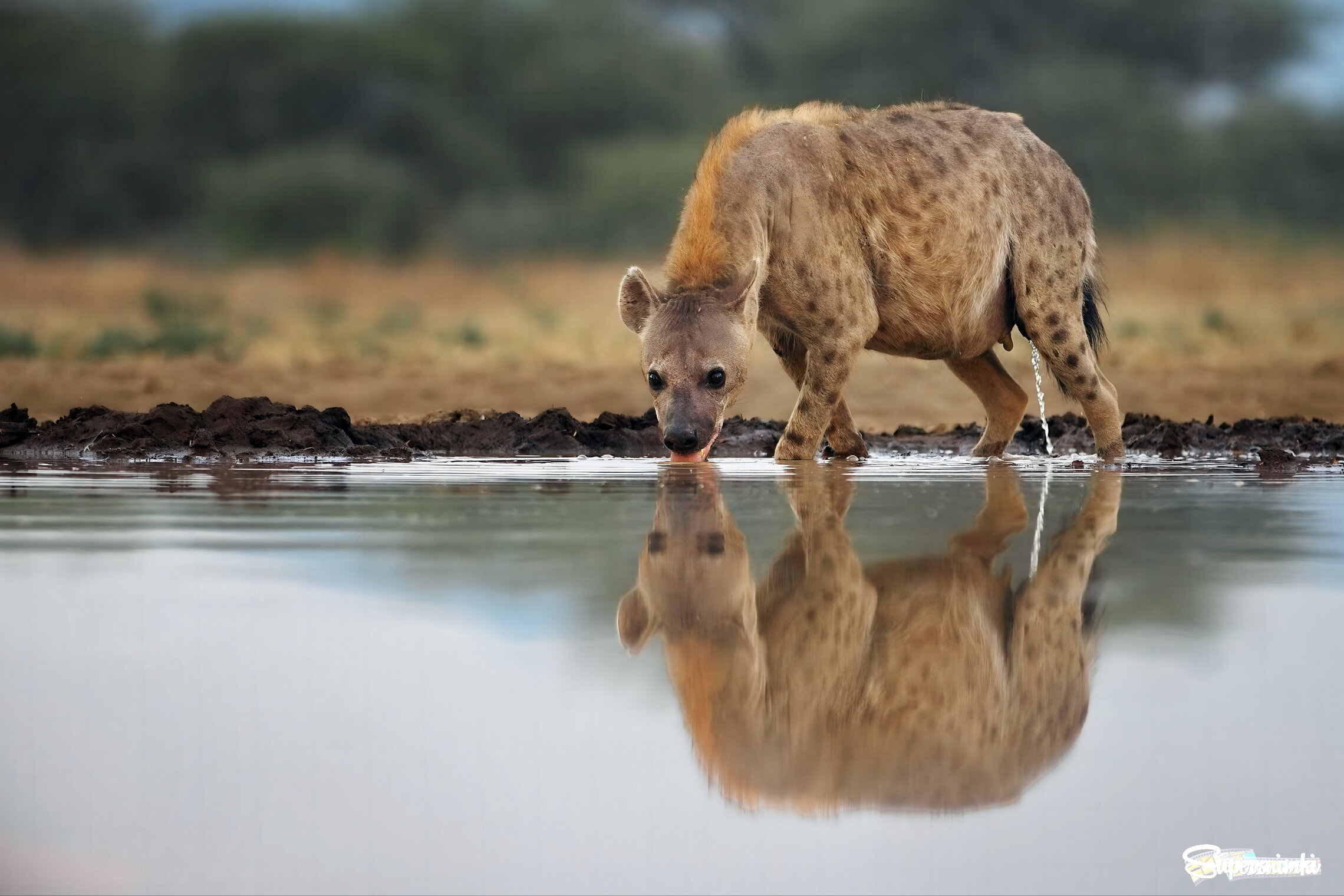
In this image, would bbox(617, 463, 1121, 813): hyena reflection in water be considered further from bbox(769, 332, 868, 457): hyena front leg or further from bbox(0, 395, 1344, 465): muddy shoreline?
bbox(0, 395, 1344, 465): muddy shoreline

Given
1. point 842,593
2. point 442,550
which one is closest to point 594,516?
point 442,550

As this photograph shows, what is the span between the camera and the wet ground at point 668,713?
1272 mm

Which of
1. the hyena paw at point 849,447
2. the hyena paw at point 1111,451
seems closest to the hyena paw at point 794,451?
the hyena paw at point 849,447

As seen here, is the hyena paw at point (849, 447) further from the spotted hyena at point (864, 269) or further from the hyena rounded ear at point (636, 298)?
the hyena rounded ear at point (636, 298)

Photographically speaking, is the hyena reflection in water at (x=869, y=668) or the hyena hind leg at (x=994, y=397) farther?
the hyena hind leg at (x=994, y=397)

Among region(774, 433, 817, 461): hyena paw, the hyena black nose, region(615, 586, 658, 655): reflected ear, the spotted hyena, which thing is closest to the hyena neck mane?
the spotted hyena

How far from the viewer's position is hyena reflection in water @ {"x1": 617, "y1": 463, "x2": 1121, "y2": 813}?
1453 millimetres

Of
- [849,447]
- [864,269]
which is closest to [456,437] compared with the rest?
[849,447]

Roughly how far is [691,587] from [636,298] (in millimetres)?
4265

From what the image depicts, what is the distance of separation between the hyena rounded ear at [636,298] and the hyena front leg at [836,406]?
3.05ft

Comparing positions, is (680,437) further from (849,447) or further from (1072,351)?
(1072,351)

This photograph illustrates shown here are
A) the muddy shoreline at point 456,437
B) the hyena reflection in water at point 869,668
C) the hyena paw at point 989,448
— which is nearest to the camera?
the hyena reflection in water at point 869,668

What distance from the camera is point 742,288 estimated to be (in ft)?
20.6

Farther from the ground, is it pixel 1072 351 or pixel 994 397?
pixel 1072 351
